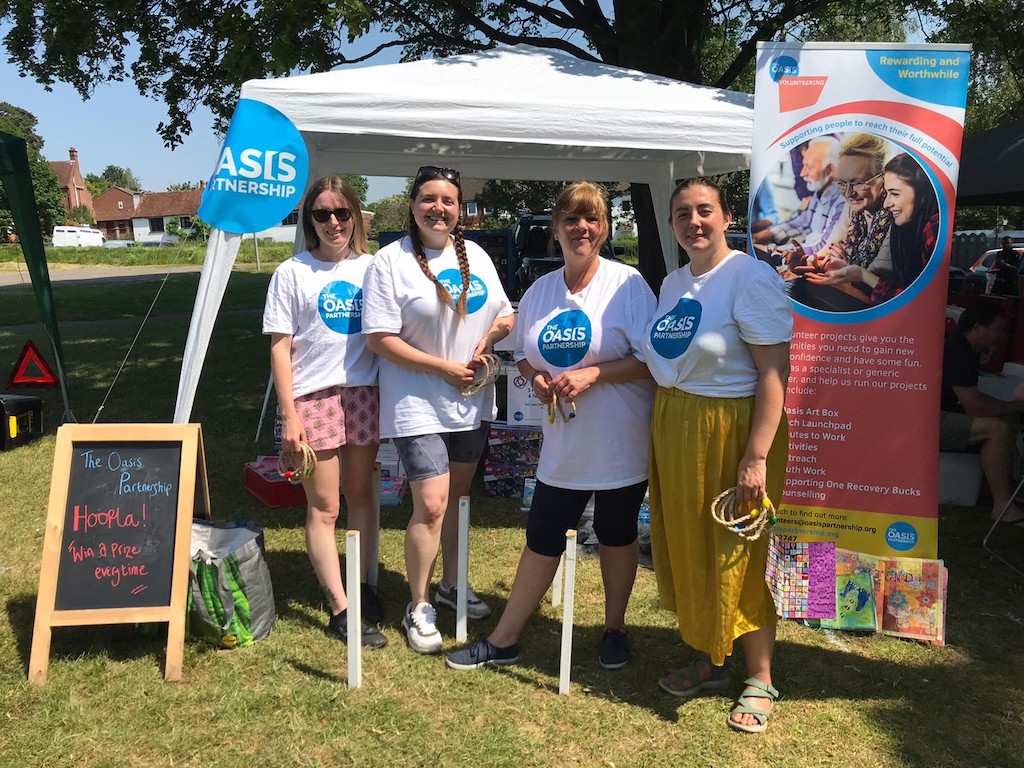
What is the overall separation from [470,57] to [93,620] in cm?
344

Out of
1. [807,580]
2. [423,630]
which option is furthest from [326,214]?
[807,580]

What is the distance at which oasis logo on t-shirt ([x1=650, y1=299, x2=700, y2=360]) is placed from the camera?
216cm

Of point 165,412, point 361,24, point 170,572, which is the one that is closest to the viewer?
point 170,572

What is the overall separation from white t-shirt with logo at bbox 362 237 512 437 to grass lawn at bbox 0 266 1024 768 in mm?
891

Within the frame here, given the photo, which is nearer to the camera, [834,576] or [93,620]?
[93,620]

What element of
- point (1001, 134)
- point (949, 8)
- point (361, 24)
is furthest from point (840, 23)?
point (361, 24)

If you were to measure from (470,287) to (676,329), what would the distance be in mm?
764

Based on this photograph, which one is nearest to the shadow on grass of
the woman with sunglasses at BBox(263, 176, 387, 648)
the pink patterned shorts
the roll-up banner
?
the woman with sunglasses at BBox(263, 176, 387, 648)

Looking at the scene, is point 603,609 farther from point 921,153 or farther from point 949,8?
point 949,8

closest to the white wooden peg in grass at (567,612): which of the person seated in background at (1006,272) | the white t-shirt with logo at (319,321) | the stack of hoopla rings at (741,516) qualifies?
the stack of hoopla rings at (741,516)

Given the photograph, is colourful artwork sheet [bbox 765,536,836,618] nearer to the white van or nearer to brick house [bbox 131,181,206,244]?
the white van

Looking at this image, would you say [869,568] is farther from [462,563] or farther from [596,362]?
[462,563]

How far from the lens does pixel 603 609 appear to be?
3.14 metres

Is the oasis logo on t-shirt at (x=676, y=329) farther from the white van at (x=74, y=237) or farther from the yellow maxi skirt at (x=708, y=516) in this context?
the white van at (x=74, y=237)
